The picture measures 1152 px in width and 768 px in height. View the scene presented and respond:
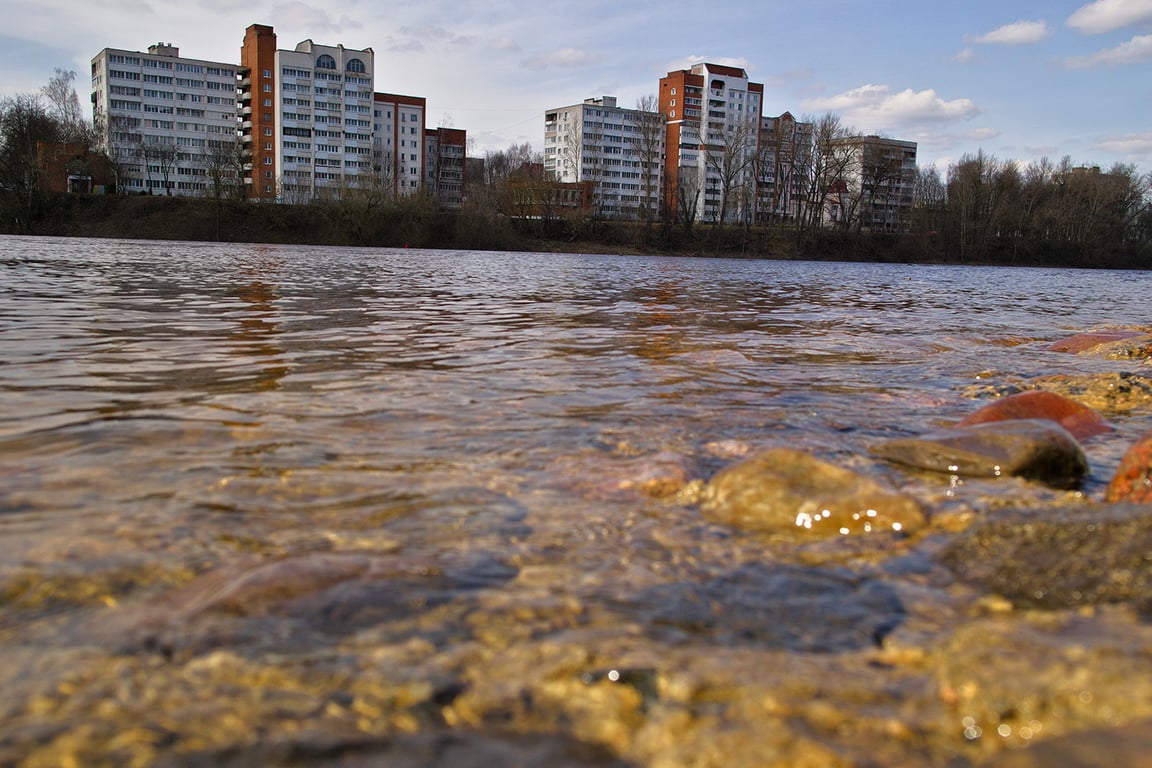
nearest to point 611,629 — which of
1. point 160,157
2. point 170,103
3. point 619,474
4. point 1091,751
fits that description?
point 1091,751

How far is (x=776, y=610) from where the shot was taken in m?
2.58

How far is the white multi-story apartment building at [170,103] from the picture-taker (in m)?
98.4

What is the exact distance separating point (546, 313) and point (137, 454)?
31.2ft

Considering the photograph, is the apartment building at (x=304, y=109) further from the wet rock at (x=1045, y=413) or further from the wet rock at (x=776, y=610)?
the wet rock at (x=776, y=610)

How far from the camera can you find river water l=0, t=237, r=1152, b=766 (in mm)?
1903

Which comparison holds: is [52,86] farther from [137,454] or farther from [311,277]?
[137,454]

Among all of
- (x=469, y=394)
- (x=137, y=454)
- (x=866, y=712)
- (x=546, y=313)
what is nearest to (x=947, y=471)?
(x=866, y=712)

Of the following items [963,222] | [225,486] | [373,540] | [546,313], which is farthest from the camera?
[963,222]

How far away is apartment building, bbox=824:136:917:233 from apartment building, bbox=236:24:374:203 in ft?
181

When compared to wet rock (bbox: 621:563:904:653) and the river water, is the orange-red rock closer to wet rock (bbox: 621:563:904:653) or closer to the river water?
the river water

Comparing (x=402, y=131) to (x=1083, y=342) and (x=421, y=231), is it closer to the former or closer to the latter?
(x=421, y=231)

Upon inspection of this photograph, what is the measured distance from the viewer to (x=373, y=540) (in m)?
3.13

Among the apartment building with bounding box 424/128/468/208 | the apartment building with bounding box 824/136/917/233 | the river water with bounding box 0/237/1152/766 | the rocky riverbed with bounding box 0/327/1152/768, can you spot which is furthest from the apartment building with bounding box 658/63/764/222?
the rocky riverbed with bounding box 0/327/1152/768

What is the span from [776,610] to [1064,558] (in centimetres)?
100
